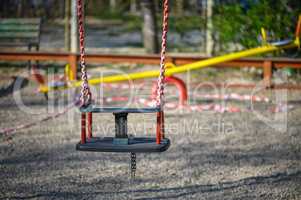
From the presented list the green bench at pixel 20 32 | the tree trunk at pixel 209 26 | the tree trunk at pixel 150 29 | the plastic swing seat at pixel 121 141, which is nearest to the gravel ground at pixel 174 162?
A: the plastic swing seat at pixel 121 141

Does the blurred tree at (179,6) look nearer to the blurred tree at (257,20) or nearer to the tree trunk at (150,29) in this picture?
the tree trunk at (150,29)

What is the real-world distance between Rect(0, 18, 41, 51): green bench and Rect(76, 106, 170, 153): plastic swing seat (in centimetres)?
760

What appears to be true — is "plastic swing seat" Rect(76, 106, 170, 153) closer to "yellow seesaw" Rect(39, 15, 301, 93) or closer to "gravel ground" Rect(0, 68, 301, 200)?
"gravel ground" Rect(0, 68, 301, 200)

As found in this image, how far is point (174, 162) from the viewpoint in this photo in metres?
5.55

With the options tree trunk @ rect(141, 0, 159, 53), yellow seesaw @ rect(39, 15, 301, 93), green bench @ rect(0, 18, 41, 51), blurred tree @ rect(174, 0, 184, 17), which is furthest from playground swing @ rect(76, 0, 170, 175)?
blurred tree @ rect(174, 0, 184, 17)

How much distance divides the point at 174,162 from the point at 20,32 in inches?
281

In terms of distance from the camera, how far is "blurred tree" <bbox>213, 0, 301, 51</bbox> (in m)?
10.1

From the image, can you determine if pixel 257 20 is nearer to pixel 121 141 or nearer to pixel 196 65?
pixel 196 65

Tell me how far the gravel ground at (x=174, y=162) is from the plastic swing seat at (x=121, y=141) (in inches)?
20.1

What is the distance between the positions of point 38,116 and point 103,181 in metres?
3.13

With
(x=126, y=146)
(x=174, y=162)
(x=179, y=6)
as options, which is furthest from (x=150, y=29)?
(x=126, y=146)

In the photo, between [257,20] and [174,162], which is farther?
[257,20]

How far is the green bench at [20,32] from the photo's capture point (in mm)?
11539

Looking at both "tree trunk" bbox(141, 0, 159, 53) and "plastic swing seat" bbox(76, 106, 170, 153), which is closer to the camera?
"plastic swing seat" bbox(76, 106, 170, 153)
